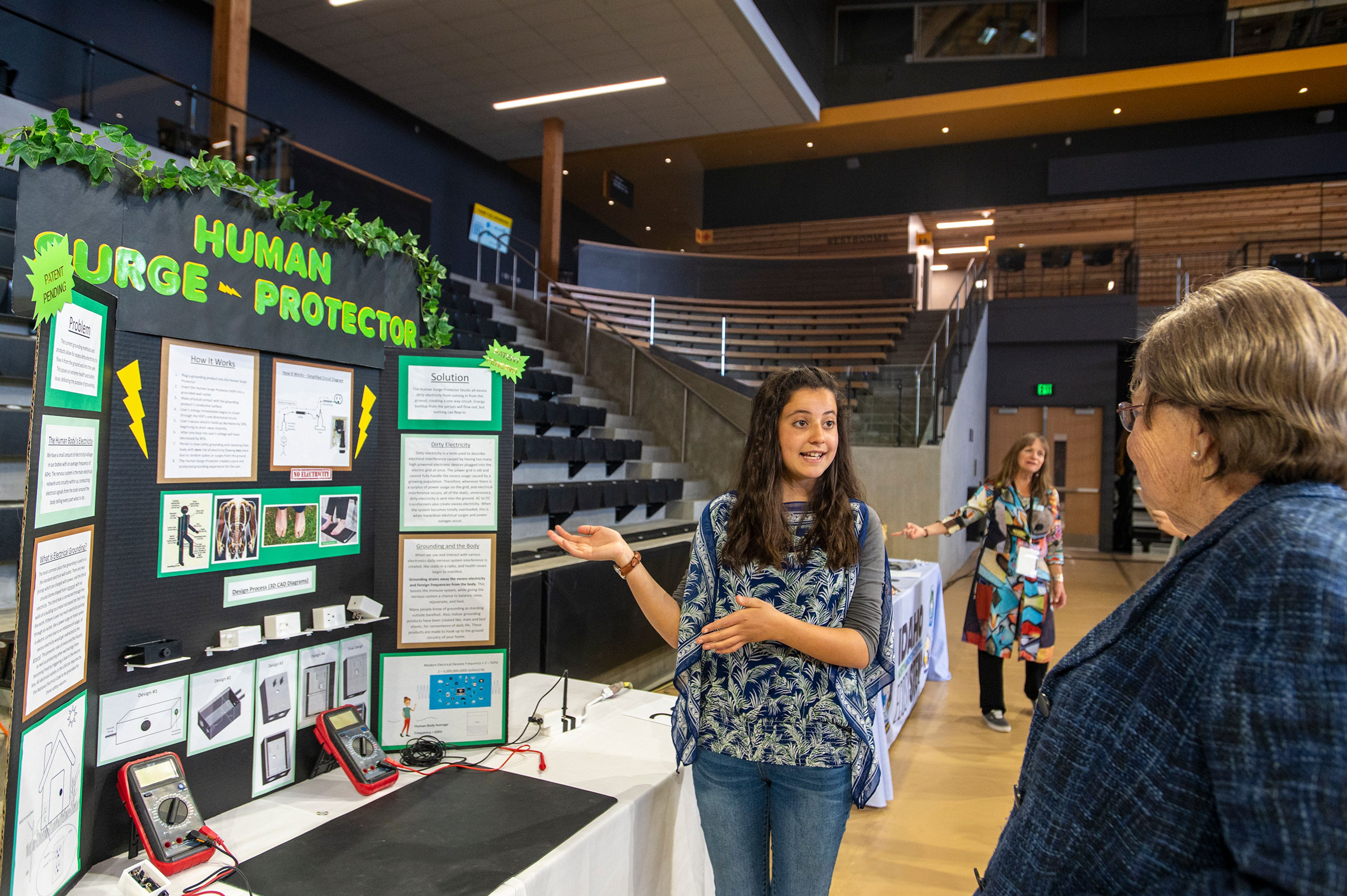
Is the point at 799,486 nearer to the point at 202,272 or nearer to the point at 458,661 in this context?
the point at 458,661

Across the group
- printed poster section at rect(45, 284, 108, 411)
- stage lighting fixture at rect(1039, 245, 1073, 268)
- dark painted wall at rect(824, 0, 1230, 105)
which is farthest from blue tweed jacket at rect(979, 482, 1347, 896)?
stage lighting fixture at rect(1039, 245, 1073, 268)

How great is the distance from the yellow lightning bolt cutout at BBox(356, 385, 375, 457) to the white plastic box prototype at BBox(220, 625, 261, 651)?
44cm

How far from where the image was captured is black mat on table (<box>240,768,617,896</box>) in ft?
4.13

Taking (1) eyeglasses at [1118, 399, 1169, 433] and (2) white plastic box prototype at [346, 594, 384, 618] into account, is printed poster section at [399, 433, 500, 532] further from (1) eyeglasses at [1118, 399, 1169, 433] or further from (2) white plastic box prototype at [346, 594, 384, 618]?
(1) eyeglasses at [1118, 399, 1169, 433]

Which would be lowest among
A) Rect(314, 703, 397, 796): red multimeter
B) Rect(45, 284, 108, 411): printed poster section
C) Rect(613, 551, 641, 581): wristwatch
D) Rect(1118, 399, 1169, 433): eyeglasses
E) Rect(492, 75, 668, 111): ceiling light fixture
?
Rect(314, 703, 397, 796): red multimeter

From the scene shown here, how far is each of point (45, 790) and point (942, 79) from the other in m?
14.4

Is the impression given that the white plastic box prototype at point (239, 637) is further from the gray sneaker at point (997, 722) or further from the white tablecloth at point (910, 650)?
the gray sneaker at point (997, 722)

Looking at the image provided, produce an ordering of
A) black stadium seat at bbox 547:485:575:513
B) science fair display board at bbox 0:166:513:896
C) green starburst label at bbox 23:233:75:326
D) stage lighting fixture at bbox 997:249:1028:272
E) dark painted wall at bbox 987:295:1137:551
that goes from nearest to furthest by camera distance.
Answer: green starburst label at bbox 23:233:75:326
science fair display board at bbox 0:166:513:896
black stadium seat at bbox 547:485:575:513
dark painted wall at bbox 987:295:1137:551
stage lighting fixture at bbox 997:249:1028:272

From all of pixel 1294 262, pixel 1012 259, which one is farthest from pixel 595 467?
pixel 1294 262

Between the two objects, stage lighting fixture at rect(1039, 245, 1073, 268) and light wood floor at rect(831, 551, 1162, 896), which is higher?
stage lighting fixture at rect(1039, 245, 1073, 268)

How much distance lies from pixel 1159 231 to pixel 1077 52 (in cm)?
326

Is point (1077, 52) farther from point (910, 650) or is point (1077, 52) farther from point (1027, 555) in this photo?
point (910, 650)

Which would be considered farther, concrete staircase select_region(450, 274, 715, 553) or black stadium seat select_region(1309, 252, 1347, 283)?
black stadium seat select_region(1309, 252, 1347, 283)

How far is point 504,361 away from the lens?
1894 millimetres
